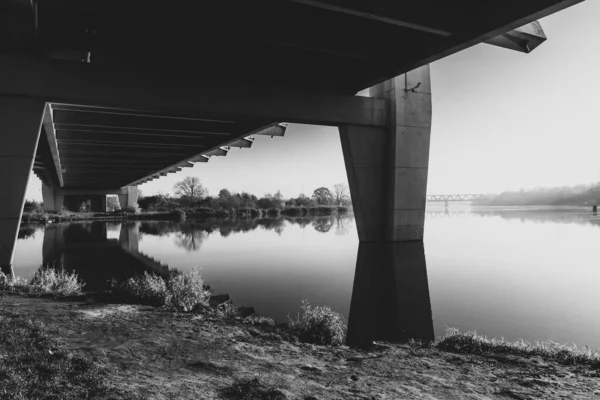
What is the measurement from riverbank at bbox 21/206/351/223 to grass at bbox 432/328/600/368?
156 ft

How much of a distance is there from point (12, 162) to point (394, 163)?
14.3m

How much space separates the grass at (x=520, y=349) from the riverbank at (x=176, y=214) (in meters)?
47.5

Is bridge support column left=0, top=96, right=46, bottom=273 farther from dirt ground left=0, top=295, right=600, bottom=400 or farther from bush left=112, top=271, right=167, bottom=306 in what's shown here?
dirt ground left=0, top=295, right=600, bottom=400

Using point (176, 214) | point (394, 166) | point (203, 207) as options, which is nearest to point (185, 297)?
point (394, 166)

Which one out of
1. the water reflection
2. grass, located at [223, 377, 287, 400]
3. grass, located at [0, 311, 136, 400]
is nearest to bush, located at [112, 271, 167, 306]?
grass, located at [0, 311, 136, 400]

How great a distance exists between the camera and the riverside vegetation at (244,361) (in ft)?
10.5

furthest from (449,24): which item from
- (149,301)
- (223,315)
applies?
(149,301)

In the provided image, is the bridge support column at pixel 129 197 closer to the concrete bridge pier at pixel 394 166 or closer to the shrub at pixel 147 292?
the concrete bridge pier at pixel 394 166

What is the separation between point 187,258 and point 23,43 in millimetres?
9093

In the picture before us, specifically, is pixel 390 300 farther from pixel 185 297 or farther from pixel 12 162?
pixel 12 162

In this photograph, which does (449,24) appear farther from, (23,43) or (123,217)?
(123,217)

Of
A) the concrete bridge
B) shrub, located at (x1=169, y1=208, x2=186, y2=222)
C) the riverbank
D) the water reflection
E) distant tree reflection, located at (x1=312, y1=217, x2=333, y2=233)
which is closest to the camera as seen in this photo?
the water reflection

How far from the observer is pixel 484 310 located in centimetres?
720

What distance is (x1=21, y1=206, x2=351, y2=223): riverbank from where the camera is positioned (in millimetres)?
45181
